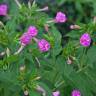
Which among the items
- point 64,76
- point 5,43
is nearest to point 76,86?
point 64,76

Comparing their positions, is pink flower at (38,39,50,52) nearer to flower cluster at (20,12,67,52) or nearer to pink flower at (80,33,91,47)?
flower cluster at (20,12,67,52)

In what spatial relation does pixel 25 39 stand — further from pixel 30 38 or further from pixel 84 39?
pixel 84 39

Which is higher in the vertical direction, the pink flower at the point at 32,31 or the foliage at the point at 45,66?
the pink flower at the point at 32,31

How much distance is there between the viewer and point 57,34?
6.05 ft

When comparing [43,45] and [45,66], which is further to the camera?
[45,66]

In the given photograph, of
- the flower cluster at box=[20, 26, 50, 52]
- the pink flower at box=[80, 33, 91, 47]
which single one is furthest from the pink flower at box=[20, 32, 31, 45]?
the pink flower at box=[80, 33, 91, 47]

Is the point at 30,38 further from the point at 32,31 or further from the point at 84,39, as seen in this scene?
the point at 84,39

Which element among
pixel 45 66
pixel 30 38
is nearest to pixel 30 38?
pixel 30 38

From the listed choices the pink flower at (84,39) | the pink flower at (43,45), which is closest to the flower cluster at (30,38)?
the pink flower at (43,45)

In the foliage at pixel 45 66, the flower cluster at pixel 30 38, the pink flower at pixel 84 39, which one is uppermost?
the flower cluster at pixel 30 38

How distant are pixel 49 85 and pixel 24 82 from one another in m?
0.12

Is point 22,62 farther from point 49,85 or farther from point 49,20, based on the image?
point 49,20

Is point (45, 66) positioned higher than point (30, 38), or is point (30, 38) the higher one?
point (30, 38)

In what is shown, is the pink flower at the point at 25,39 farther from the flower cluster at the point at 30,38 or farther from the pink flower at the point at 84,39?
the pink flower at the point at 84,39
